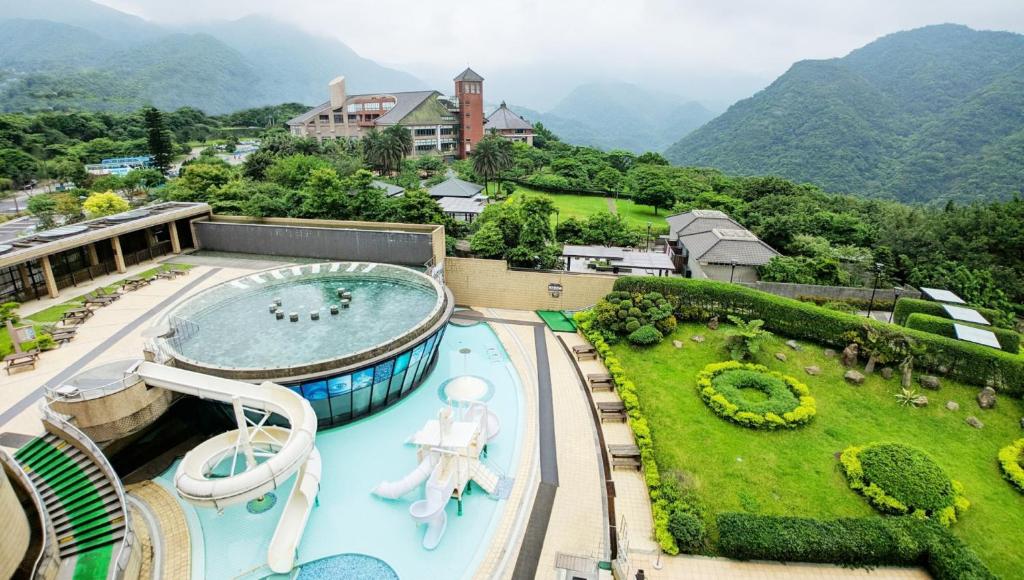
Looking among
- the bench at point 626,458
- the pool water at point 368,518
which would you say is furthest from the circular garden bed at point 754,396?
the pool water at point 368,518

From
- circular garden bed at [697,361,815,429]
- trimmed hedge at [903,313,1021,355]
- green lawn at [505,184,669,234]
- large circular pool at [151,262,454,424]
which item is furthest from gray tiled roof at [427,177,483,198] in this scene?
trimmed hedge at [903,313,1021,355]

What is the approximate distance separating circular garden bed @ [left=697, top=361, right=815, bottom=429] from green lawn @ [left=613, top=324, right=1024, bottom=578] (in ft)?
1.43

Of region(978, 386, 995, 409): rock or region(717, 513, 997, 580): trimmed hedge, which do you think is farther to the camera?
region(978, 386, 995, 409): rock

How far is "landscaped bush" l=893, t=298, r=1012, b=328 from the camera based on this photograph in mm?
26022

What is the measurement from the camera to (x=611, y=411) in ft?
70.5

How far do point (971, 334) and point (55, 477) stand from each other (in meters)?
36.8

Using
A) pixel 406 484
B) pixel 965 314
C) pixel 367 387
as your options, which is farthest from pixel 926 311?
pixel 367 387

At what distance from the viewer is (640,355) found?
25.5 m

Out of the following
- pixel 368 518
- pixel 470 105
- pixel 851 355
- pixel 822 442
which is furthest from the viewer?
pixel 470 105

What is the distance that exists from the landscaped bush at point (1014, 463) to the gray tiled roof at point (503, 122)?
8191 centimetres

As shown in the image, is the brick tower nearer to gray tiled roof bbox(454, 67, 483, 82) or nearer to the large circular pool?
gray tiled roof bbox(454, 67, 483, 82)

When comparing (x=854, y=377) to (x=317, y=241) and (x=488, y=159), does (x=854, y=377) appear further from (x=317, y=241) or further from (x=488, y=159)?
(x=488, y=159)

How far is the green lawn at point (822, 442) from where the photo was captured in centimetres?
1608

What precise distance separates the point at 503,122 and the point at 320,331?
254 feet
